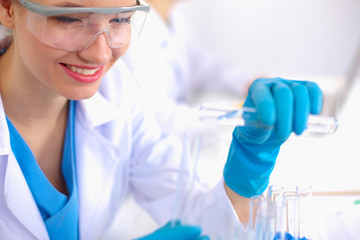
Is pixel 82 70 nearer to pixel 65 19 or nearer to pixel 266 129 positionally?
pixel 65 19

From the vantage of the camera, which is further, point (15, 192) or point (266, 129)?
point (15, 192)

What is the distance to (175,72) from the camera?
7.69 ft

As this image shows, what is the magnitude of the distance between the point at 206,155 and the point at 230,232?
0.67m

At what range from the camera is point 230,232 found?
79cm

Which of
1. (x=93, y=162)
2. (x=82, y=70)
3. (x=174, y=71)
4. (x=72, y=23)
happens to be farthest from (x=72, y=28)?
(x=174, y=71)

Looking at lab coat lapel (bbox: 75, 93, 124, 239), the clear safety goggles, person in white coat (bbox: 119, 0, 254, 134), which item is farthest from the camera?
person in white coat (bbox: 119, 0, 254, 134)

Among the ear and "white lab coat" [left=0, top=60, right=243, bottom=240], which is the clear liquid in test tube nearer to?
"white lab coat" [left=0, top=60, right=243, bottom=240]

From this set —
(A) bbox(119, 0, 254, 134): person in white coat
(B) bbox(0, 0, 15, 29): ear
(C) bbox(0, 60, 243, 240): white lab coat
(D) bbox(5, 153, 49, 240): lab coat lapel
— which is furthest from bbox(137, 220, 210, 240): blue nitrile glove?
(A) bbox(119, 0, 254, 134): person in white coat

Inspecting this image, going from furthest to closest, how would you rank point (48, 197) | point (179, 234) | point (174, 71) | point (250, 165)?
point (174, 71), point (48, 197), point (250, 165), point (179, 234)

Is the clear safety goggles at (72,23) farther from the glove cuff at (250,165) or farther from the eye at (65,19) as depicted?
the glove cuff at (250,165)

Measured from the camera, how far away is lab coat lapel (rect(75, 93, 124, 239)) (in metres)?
1.13

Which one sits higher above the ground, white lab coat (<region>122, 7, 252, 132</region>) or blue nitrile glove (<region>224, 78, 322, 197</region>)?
blue nitrile glove (<region>224, 78, 322, 197</region>)

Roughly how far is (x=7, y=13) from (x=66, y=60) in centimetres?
20

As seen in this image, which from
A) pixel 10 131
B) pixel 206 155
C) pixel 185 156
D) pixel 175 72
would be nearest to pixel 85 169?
pixel 10 131
